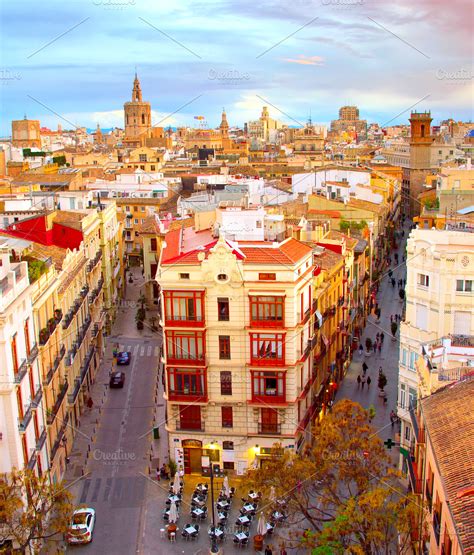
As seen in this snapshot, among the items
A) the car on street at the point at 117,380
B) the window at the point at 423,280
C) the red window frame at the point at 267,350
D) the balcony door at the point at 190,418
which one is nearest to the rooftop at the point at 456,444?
the window at the point at 423,280

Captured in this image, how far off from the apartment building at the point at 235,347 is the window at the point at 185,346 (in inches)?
2.2

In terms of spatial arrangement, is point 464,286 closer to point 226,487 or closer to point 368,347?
point 226,487

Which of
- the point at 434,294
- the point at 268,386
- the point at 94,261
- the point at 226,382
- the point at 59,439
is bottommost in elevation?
the point at 59,439

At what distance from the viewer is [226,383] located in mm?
42344

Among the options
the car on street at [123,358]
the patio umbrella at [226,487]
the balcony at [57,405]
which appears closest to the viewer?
the patio umbrella at [226,487]

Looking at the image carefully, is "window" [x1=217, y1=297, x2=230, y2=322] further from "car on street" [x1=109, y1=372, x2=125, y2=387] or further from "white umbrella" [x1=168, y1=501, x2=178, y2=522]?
"car on street" [x1=109, y1=372, x2=125, y2=387]

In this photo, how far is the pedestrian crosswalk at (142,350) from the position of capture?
6562 centimetres

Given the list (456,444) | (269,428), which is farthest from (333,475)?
(269,428)

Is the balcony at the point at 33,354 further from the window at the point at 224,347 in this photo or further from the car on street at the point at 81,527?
the window at the point at 224,347

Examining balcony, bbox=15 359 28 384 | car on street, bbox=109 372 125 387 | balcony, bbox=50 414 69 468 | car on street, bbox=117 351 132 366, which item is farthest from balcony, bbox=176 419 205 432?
car on street, bbox=117 351 132 366

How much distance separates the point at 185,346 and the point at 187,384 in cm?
216

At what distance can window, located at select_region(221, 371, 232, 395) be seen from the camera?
42.2 m

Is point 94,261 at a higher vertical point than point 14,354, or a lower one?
lower

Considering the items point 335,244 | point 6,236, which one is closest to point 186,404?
point 6,236
